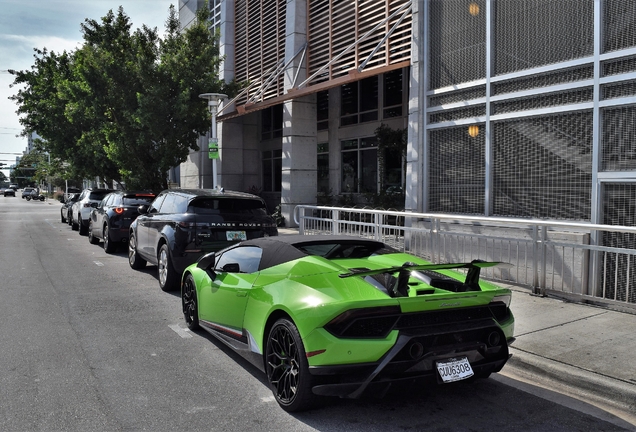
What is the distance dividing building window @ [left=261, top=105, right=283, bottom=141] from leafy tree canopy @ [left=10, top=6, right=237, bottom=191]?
3.99 metres

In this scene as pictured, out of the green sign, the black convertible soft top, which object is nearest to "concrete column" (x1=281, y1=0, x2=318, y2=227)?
the green sign

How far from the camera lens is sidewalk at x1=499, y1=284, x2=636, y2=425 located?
14.8 feet

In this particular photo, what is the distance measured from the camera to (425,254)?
389 inches

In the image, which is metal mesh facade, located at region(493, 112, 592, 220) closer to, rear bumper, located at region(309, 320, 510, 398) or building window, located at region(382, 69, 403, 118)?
rear bumper, located at region(309, 320, 510, 398)

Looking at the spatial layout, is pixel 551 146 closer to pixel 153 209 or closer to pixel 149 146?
pixel 153 209

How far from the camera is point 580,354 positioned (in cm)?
525

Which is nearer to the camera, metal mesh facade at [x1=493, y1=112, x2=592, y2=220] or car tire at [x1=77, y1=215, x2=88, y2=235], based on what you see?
metal mesh facade at [x1=493, y1=112, x2=592, y2=220]

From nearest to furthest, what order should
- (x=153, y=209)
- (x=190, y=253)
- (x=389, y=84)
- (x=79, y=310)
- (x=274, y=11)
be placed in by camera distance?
(x=79, y=310), (x=190, y=253), (x=153, y=209), (x=389, y=84), (x=274, y=11)

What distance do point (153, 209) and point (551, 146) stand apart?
7.41 metres

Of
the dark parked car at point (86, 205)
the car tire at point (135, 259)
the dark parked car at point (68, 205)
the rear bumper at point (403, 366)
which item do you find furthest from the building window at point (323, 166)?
the rear bumper at point (403, 366)

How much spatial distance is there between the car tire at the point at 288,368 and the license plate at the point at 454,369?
0.95 m

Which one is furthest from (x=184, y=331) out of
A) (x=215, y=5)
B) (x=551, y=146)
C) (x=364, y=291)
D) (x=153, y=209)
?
(x=215, y=5)

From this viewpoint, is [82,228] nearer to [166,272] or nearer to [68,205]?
[68,205]

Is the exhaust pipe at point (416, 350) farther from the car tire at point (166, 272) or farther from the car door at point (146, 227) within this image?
the car door at point (146, 227)
